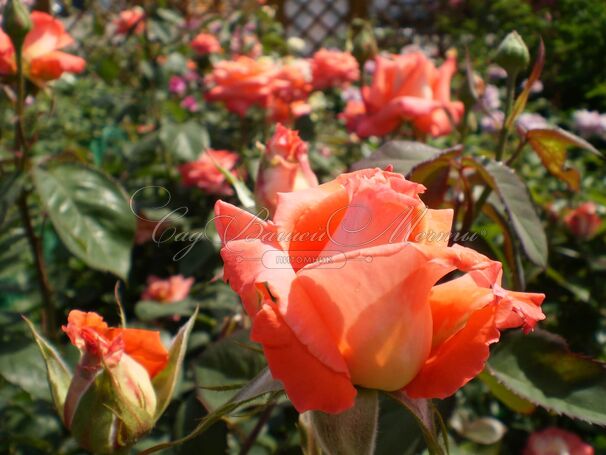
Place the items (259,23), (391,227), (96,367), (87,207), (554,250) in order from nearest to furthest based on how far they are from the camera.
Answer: (391,227) < (96,367) < (87,207) < (554,250) < (259,23)

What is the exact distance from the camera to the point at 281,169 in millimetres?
535

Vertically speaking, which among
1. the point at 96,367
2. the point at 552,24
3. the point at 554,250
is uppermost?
the point at 96,367

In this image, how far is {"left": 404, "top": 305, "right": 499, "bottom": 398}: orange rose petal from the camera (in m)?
0.31

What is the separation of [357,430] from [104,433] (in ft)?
0.61

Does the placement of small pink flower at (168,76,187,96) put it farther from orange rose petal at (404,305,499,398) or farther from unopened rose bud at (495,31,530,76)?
orange rose petal at (404,305,499,398)

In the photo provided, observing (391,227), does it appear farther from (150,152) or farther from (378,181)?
(150,152)

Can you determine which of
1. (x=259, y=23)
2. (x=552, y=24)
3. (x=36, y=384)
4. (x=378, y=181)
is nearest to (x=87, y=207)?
(x=36, y=384)

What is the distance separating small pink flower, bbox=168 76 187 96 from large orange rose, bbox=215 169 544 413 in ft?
5.91

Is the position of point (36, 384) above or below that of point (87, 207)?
below

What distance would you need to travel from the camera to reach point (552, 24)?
3211mm

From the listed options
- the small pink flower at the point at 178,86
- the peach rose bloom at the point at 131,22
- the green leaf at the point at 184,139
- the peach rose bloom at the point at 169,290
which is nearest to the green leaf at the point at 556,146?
the peach rose bloom at the point at 169,290

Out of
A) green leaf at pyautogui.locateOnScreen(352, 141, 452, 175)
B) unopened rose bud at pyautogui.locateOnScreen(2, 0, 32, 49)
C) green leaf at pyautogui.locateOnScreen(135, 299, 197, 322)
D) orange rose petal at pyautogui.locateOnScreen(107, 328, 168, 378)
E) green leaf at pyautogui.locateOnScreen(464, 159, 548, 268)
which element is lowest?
green leaf at pyautogui.locateOnScreen(135, 299, 197, 322)

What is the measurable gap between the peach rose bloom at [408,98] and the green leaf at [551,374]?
0.37 metres

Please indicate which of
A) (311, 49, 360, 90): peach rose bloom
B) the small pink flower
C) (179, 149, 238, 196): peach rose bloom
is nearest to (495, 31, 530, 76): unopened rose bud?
(179, 149, 238, 196): peach rose bloom
